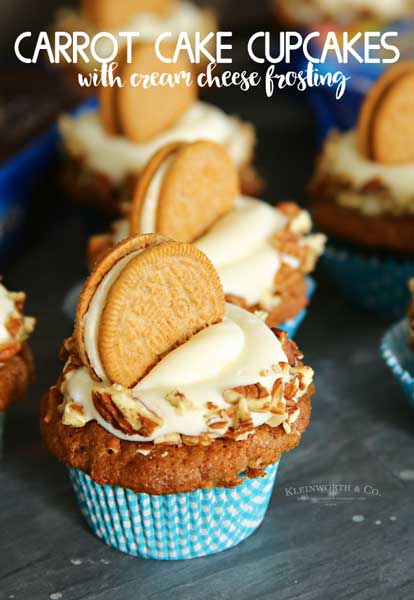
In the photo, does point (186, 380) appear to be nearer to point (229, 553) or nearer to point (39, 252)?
point (229, 553)

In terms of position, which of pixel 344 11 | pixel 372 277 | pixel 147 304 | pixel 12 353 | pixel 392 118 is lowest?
pixel 372 277

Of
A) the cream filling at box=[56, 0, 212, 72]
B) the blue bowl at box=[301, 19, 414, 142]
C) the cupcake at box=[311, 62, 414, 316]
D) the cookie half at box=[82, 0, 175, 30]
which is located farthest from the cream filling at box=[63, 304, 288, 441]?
the cookie half at box=[82, 0, 175, 30]

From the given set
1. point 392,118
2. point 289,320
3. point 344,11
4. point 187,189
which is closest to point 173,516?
point 289,320

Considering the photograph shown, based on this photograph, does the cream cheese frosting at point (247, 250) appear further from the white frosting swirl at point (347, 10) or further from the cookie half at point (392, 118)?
the white frosting swirl at point (347, 10)

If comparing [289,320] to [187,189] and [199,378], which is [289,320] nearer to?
[187,189]

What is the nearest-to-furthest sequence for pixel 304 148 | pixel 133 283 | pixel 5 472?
pixel 133 283 < pixel 5 472 < pixel 304 148

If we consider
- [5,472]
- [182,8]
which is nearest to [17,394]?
[5,472]

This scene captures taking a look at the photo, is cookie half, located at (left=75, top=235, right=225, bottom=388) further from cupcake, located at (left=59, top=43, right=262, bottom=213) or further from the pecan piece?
cupcake, located at (left=59, top=43, right=262, bottom=213)

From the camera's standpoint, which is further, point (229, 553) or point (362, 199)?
point (362, 199)
